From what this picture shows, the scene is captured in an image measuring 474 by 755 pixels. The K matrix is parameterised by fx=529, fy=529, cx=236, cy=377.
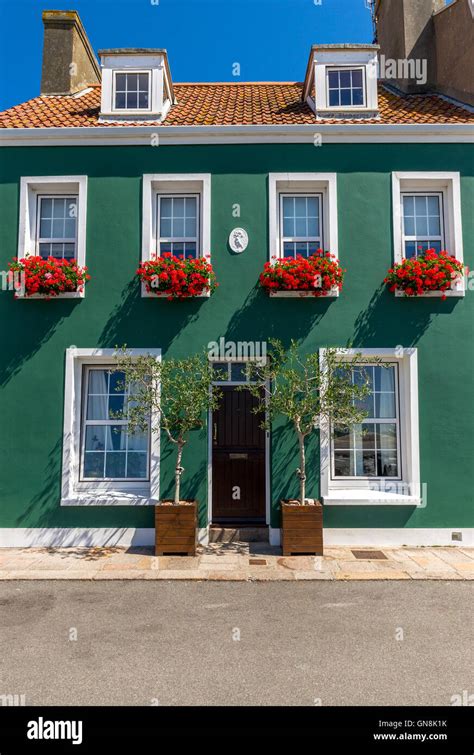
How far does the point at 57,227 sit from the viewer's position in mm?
9969

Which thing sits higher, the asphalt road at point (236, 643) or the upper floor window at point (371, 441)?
the upper floor window at point (371, 441)

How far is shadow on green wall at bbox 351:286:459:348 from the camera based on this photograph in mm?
9469

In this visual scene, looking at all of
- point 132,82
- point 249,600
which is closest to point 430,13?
point 132,82

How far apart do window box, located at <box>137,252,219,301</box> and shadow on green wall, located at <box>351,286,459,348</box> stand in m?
2.84

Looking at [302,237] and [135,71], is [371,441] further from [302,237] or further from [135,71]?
[135,71]

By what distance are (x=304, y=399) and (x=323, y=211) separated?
3735 mm

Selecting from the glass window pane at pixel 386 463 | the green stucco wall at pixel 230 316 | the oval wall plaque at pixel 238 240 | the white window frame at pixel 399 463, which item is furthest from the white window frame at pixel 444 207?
the glass window pane at pixel 386 463

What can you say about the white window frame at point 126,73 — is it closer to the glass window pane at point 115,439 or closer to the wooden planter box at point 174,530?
the glass window pane at point 115,439

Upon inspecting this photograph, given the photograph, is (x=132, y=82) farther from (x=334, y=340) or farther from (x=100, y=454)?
(x=100, y=454)

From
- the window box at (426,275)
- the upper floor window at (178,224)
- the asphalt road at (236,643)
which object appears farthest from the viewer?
the upper floor window at (178,224)

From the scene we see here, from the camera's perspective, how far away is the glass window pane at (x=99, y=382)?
9727 millimetres

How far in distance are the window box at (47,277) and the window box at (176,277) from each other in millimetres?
1132
